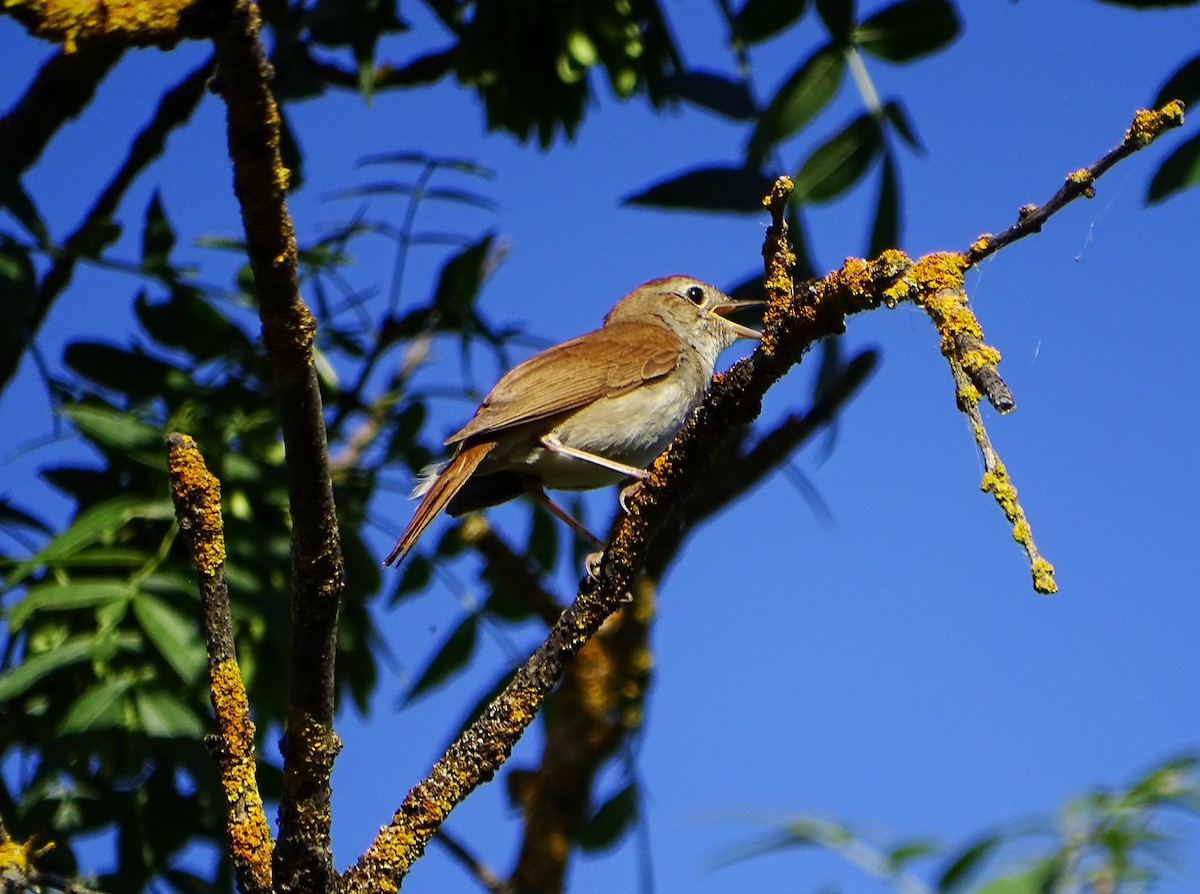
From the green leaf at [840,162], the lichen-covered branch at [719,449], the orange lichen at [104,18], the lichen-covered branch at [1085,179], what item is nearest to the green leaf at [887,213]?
the green leaf at [840,162]

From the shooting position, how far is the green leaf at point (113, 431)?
3.97m

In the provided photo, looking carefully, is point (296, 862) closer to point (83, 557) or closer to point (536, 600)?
point (83, 557)

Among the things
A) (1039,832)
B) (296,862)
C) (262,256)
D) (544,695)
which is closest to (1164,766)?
(1039,832)

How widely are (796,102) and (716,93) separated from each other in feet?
0.85

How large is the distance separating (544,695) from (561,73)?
2656mm

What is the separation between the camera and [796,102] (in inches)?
153

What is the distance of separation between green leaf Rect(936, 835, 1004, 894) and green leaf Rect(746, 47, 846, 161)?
1865mm

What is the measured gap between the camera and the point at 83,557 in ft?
12.3

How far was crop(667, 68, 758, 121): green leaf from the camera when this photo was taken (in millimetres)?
4004

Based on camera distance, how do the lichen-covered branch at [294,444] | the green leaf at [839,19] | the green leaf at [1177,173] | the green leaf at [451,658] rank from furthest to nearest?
the green leaf at [451,658] → the green leaf at [839,19] → the green leaf at [1177,173] → the lichen-covered branch at [294,444]

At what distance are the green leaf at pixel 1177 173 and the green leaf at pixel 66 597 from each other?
8.87 ft

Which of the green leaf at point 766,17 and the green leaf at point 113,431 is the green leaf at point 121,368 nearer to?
the green leaf at point 113,431

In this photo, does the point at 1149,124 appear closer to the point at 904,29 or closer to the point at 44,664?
the point at 904,29

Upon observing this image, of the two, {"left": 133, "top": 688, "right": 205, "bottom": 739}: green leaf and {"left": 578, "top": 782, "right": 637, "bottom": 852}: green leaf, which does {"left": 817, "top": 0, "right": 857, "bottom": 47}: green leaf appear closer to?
{"left": 578, "top": 782, "right": 637, "bottom": 852}: green leaf
